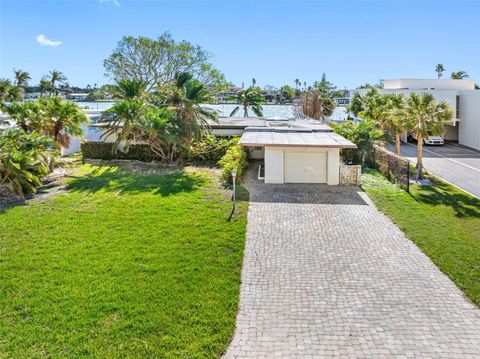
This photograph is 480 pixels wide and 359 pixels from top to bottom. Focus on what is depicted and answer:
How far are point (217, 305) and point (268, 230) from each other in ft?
16.9

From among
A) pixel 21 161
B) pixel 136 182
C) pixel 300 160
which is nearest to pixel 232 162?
pixel 300 160

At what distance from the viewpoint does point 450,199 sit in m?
17.4

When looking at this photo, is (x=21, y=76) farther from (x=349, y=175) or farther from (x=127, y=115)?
(x=349, y=175)

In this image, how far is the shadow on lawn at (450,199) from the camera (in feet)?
51.1

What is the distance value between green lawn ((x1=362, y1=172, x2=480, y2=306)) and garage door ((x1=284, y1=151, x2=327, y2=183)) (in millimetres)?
2463

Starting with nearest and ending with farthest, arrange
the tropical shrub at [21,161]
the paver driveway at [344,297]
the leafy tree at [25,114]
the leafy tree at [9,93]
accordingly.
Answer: the paver driveway at [344,297] < the tropical shrub at [21,161] < the leafy tree at [25,114] < the leafy tree at [9,93]

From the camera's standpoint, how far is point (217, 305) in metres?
8.45

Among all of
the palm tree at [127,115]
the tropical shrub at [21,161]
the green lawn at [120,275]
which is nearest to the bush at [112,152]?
the palm tree at [127,115]

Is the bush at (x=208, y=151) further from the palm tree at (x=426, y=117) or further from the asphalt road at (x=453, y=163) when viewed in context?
the asphalt road at (x=453, y=163)

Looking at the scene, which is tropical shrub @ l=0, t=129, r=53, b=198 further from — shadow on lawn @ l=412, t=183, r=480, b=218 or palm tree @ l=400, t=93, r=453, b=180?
palm tree @ l=400, t=93, r=453, b=180

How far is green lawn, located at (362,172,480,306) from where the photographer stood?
34.0 feet

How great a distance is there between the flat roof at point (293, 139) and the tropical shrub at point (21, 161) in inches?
403

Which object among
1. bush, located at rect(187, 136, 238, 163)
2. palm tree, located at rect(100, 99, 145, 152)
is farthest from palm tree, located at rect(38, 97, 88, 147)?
bush, located at rect(187, 136, 238, 163)

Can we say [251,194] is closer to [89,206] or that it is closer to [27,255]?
[89,206]
